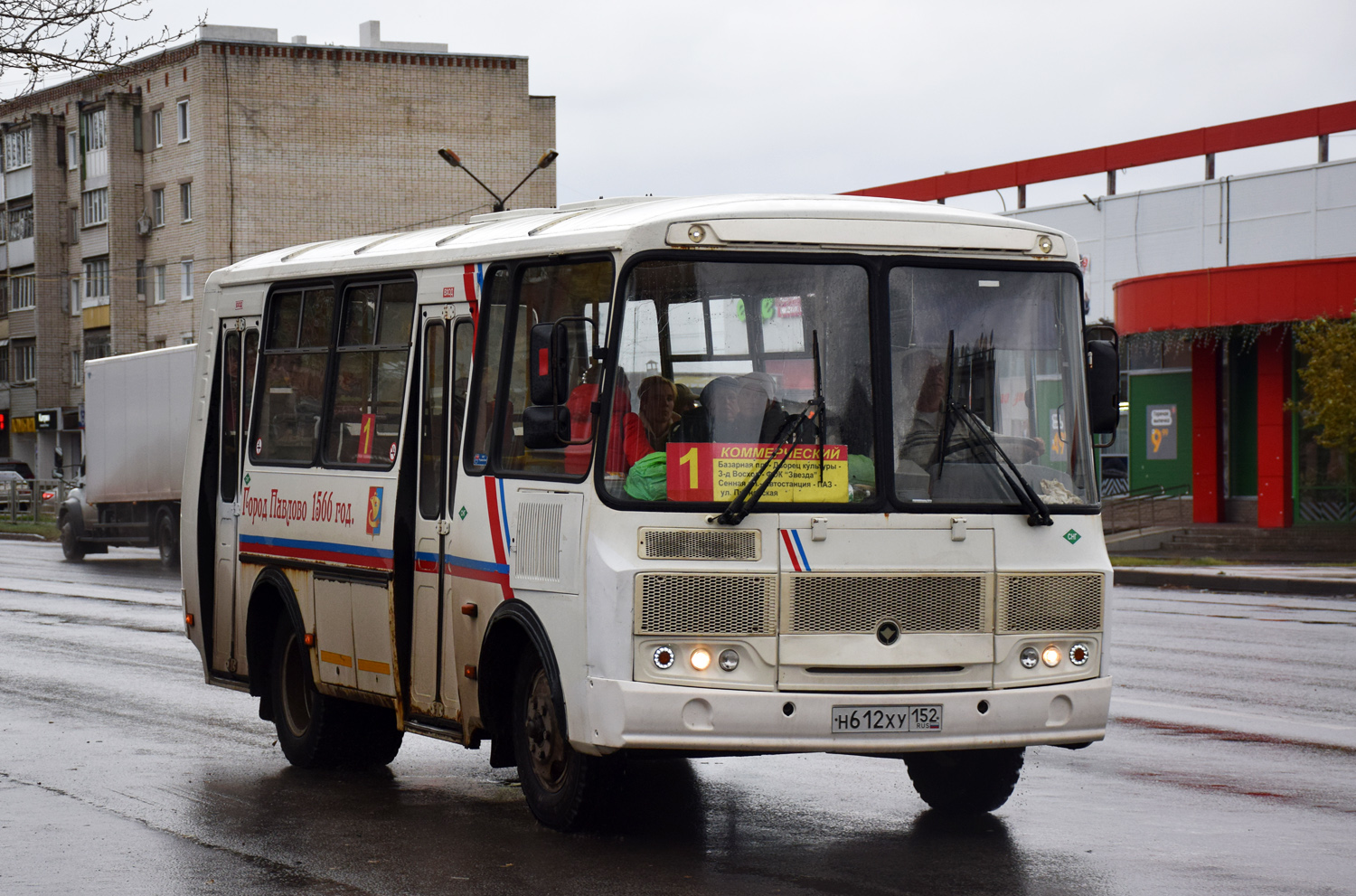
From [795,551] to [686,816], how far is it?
165 centimetres

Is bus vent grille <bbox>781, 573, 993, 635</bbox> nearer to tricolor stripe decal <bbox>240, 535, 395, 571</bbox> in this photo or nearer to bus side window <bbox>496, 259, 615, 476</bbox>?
bus side window <bbox>496, 259, 615, 476</bbox>

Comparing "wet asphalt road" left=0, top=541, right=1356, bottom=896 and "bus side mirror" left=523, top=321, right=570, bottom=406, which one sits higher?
"bus side mirror" left=523, top=321, right=570, bottom=406

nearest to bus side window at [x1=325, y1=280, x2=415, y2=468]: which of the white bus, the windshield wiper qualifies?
the white bus

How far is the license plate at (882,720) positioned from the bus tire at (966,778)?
90 cm

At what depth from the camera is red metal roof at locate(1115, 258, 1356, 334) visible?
118ft

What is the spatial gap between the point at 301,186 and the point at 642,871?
192 ft

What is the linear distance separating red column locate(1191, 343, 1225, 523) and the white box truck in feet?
68.8

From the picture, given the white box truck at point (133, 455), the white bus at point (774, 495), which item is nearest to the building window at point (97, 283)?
the white box truck at point (133, 455)

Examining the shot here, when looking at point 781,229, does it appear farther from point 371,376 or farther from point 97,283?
point 97,283

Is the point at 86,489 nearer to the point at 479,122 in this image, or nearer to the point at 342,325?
the point at 342,325

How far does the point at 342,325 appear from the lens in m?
9.70

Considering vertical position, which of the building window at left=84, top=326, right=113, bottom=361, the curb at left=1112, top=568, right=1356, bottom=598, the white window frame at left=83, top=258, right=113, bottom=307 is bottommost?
the curb at left=1112, top=568, right=1356, bottom=598

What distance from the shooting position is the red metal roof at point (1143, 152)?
46.5 m

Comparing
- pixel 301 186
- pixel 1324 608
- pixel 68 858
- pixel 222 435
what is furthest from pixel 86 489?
pixel 301 186
